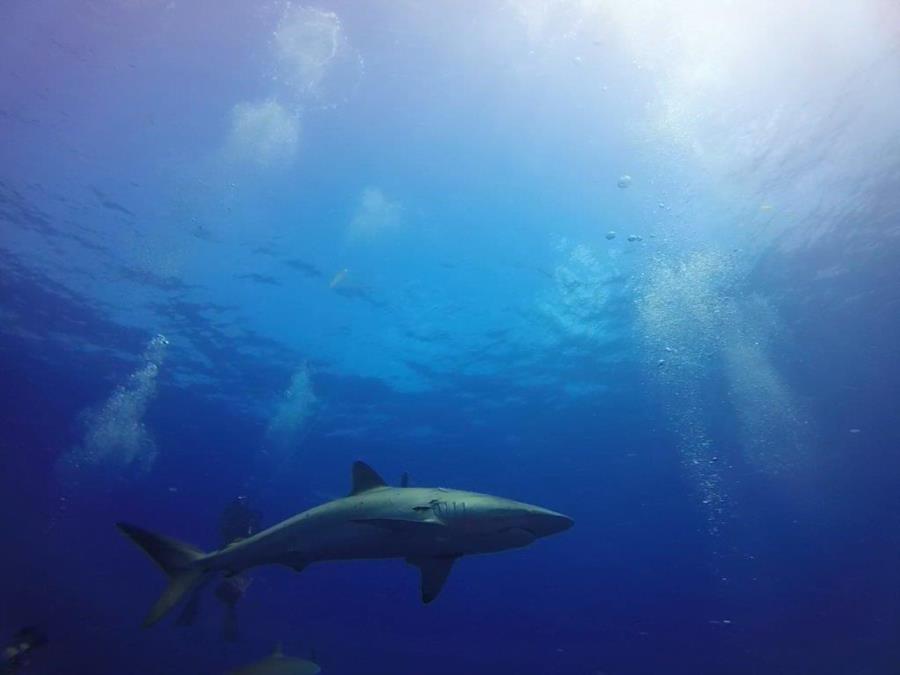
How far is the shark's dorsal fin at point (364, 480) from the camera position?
6.16 meters

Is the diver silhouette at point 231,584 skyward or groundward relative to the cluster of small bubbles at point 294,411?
groundward

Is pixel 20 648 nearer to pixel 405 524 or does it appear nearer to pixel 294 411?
pixel 405 524

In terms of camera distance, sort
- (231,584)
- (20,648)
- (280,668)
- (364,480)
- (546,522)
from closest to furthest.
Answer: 1. (546,522)
2. (364,480)
3. (280,668)
4. (20,648)
5. (231,584)

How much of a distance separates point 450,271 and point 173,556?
48.0 ft

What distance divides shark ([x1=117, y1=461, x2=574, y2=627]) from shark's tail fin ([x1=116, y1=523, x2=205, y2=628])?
0.01 meters

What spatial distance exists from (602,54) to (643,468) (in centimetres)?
3074

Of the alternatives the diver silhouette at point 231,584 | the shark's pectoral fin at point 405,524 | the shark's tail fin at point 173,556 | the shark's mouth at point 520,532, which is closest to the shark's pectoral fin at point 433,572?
the shark's pectoral fin at point 405,524

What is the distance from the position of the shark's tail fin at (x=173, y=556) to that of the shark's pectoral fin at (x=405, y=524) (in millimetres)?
2826

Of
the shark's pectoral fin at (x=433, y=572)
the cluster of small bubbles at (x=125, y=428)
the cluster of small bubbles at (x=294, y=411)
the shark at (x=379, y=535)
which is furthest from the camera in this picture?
the cluster of small bubbles at (x=125, y=428)

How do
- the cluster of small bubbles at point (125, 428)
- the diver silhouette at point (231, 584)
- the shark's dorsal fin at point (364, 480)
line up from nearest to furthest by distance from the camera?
the shark's dorsal fin at point (364, 480), the diver silhouette at point (231, 584), the cluster of small bubbles at point (125, 428)

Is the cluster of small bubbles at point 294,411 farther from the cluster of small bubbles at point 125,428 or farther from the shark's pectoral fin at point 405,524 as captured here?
the shark's pectoral fin at point 405,524

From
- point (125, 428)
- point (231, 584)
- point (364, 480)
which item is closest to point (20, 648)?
point (231, 584)

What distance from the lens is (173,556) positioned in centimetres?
637

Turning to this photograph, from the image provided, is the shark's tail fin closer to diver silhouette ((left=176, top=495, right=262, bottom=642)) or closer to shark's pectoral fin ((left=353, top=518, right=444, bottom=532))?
shark's pectoral fin ((left=353, top=518, right=444, bottom=532))
